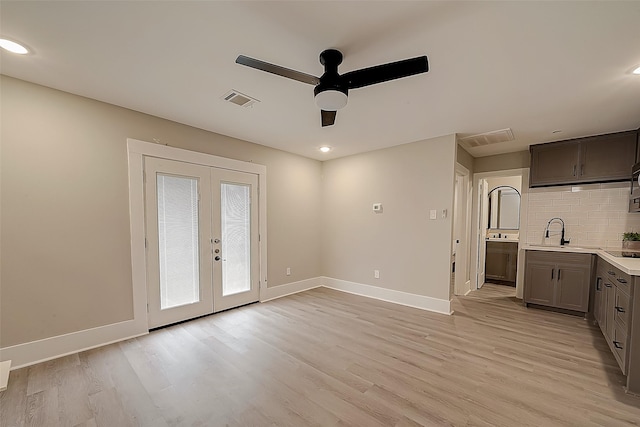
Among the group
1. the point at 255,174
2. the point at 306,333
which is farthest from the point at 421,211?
the point at 255,174

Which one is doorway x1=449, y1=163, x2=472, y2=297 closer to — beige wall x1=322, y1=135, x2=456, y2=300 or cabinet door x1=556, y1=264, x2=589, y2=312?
beige wall x1=322, y1=135, x2=456, y2=300

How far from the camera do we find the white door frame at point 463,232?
4438mm

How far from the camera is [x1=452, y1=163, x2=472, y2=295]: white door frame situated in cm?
444

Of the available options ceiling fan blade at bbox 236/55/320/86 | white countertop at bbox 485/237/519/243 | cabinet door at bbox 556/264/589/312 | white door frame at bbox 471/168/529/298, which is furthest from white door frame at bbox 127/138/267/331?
white countertop at bbox 485/237/519/243

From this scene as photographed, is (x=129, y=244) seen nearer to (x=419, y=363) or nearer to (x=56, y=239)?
(x=56, y=239)

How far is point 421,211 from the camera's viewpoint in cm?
389

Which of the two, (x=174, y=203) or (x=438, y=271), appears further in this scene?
(x=438, y=271)

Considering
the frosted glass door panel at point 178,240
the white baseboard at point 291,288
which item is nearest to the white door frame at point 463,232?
the white baseboard at point 291,288

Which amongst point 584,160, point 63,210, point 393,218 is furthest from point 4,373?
point 584,160

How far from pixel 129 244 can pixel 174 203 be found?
0.67m

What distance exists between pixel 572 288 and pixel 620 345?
1555 mm

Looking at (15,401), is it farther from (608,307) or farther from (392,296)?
(608,307)

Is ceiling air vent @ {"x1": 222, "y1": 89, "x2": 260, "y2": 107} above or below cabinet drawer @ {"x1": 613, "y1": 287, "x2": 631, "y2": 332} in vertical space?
above

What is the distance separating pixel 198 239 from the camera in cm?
339
